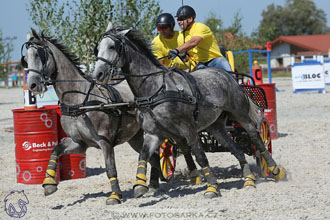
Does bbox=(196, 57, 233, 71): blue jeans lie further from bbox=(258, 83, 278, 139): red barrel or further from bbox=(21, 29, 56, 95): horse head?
bbox=(258, 83, 278, 139): red barrel

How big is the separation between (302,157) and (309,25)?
298 ft

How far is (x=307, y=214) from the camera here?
507 cm

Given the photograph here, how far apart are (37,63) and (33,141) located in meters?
2.04

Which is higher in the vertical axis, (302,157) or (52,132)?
(52,132)

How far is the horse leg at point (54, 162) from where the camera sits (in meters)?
6.52

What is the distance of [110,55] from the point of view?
592 cm

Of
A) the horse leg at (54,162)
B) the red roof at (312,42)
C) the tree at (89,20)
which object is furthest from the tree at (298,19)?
the horse leg at (54,162)

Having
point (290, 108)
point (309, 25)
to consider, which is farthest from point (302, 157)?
point (309, 25)

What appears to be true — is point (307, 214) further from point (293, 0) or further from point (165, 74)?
point (293, 0)

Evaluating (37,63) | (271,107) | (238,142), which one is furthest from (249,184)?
(271,107)

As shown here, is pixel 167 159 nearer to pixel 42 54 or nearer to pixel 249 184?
pixel 249 184

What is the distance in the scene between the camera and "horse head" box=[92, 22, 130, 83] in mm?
5816

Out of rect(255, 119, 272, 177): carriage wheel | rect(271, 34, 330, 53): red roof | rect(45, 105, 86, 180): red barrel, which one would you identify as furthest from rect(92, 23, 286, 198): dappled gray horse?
rect(271, 34, 330, 53): red roof

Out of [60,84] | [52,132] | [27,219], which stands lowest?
[27,219]
